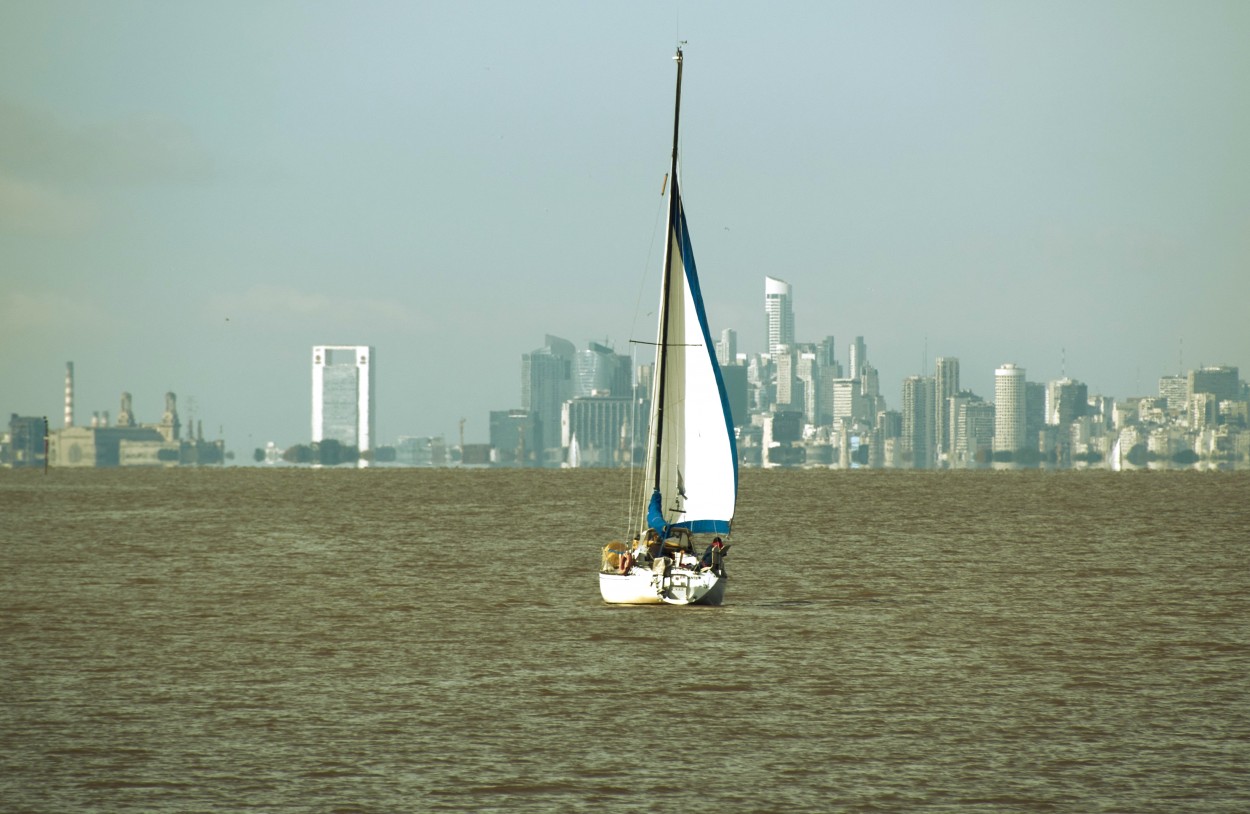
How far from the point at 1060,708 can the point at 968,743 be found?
5232 millimetres

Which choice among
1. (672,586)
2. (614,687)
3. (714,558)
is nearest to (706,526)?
(714,558)

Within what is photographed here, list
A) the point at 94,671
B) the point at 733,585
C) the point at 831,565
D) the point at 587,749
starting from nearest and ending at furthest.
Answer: the point at 587,749 → the point at 94,671 → the point at 733,585 → the point at 831,565

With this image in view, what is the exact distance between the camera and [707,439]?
2135 inches

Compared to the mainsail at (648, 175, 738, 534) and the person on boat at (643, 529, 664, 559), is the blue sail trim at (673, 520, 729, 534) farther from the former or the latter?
the person on boat at (643, 529, 664, 559)

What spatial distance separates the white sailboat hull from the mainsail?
1.59 meters

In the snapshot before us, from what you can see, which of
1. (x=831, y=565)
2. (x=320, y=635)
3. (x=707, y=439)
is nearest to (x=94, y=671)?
(x=320, y=635)

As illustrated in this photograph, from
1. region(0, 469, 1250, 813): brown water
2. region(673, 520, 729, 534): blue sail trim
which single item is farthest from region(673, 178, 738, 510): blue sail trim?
region(0, 469, 1250, 813): brown water

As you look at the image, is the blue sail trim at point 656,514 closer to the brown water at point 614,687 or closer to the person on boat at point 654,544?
the person on boat at point 654,544

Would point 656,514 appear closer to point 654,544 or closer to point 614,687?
point 654,544

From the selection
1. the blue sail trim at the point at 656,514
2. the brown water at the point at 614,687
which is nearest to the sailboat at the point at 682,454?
the blue sail trim at the point at 656,514

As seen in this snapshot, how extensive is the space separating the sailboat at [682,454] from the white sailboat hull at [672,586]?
0.03 metres

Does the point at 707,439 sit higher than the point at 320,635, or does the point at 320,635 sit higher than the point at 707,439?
the point at 707,439

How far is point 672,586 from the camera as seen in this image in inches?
2158

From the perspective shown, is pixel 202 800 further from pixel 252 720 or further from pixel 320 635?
pixel 320 635
